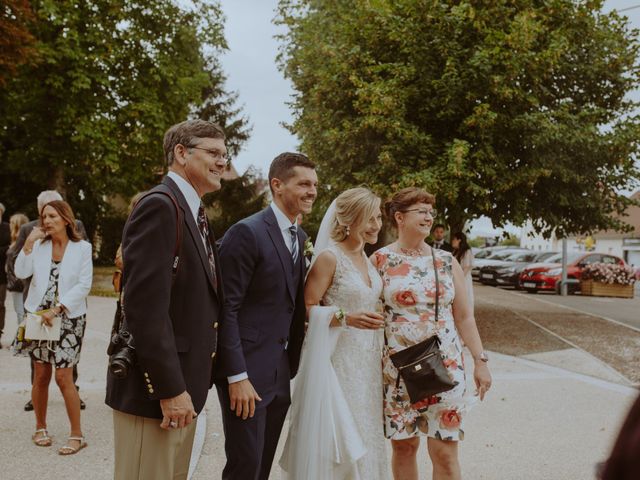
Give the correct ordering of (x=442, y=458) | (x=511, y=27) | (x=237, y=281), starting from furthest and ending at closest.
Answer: (x=511, y=27) < (x=442, y=458) < (x=237, y=281)

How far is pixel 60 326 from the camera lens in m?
4.89

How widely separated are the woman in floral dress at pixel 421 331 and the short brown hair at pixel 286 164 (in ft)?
3.07

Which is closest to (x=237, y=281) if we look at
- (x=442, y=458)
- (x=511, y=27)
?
(x=442, y=458)

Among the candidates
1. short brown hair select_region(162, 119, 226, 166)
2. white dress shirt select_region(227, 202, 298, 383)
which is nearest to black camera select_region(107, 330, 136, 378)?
short brown hair select_region(162, 119, 226, 166)

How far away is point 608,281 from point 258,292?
23332mm

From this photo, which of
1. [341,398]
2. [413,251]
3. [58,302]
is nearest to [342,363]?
[341,398]

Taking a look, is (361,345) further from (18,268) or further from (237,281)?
(18,268)

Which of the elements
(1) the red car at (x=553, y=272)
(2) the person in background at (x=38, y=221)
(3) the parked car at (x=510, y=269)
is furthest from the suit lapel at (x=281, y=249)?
(3) the parked car at (x=510, y=269)

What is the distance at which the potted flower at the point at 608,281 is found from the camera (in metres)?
23.1

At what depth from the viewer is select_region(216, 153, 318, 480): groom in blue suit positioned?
2928 mm

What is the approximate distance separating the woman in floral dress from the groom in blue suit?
0.72 meters

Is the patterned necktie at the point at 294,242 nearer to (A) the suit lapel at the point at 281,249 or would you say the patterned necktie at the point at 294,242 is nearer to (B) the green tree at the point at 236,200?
(A) the suit lapel at the point at 281,249

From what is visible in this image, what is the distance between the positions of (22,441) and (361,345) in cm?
328

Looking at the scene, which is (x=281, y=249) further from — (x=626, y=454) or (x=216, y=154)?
(x=626, y=454)
